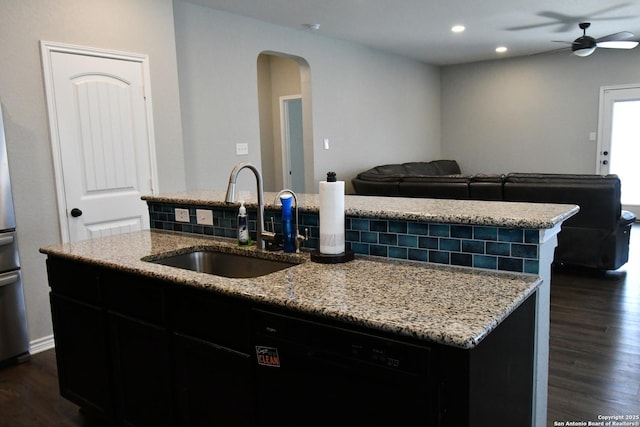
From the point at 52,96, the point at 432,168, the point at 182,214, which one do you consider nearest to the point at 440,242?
the point at 182,214

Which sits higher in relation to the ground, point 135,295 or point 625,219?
point 135,295

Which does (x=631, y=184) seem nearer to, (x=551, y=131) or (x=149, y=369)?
(x=551, y=131)

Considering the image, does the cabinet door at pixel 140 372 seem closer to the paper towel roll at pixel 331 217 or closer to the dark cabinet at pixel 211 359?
the dark cabinet at pixel 211 359

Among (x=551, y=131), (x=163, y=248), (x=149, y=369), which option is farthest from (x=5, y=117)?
(x=551, y=131)

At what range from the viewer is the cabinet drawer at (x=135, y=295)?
181 centimetres

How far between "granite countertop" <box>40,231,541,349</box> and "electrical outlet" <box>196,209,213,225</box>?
19.5 inches

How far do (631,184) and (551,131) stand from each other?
1415mm

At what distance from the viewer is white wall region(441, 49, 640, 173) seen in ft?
24.3

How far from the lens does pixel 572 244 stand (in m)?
4.43

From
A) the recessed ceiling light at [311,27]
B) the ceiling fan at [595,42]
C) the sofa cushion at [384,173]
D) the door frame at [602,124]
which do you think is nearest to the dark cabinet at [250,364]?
the sofa cushion at [384,173]

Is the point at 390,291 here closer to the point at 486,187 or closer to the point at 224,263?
the point at 224,263

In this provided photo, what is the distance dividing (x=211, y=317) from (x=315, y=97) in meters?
4.48

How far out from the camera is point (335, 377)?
1.31 metres

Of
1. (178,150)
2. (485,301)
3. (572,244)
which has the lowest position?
(572,244)
